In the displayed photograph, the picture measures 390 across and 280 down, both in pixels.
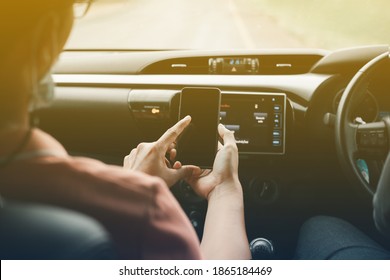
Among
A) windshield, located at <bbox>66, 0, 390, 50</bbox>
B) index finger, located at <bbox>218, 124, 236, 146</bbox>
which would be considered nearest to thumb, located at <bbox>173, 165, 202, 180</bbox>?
index finger, located at <bbox>218, 124, 236, 146</bbox>

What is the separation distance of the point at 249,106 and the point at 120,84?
51cm

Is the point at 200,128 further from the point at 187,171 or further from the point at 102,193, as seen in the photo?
the point at 102,193

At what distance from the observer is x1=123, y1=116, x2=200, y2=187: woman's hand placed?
4.59 ft

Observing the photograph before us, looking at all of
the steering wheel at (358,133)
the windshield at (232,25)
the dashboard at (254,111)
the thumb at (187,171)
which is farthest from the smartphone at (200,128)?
the windshield at (232,25)

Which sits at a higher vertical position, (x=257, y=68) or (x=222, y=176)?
(x=257, y=68)

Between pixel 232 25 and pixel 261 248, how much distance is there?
110 cm

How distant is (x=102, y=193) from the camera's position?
2.38 feet

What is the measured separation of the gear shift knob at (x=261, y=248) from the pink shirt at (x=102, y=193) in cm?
109

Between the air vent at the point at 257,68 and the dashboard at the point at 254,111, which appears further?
the air vent at the point at 257,68

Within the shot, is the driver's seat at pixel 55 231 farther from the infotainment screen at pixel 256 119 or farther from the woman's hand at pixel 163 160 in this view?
the infotainment screen at pixel 256 119

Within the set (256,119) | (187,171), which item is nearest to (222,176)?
(187,171)

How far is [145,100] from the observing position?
190 centimetres

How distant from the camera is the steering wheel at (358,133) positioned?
1.57 m
